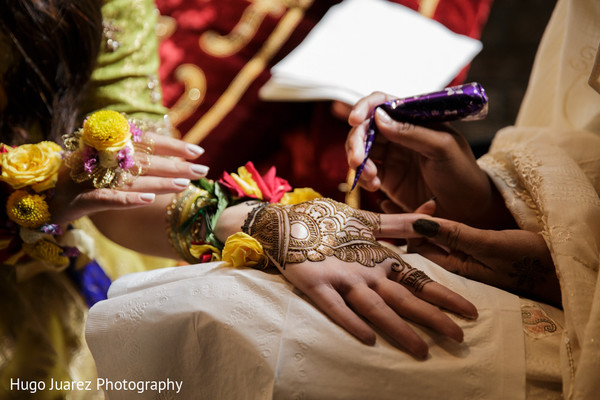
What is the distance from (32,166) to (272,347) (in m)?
0.42

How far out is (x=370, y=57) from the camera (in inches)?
48.9

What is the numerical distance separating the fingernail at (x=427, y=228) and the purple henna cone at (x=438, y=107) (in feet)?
0.31

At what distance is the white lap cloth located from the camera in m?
0.48

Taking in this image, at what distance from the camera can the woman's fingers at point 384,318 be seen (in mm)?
492

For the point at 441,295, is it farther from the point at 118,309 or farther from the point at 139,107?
the point at 139,107

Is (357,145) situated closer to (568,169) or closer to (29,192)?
(568,169)

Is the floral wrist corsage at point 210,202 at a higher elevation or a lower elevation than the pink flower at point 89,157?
lower

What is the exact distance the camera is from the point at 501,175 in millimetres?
699

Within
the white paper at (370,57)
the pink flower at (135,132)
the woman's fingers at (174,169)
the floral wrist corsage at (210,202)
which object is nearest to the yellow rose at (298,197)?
the floral wrist corsage at (210,202)

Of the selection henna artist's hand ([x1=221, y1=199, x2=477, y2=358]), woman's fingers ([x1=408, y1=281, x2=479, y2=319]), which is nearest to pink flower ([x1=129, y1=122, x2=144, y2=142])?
henna artist's hand ([x1=221, y1=199, x2=477, y2=358])

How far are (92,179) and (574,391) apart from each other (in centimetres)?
61

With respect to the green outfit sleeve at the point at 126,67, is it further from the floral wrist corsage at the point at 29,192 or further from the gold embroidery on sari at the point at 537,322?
the gold embroidery on sari at the point at 537,322

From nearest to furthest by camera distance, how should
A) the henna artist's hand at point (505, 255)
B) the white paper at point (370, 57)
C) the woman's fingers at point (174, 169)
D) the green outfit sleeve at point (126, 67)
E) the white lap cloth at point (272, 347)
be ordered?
the white lap cloth at point (272, 347)
the henna artist's hand at point (505, 255)
the woman's fingers at point (174, 169)
the green outfit sleeve at point (126, 67)
the white paper at point (370, 57)

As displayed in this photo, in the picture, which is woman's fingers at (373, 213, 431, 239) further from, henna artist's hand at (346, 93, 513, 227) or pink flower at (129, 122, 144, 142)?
pink flower at (129, 122, 144, 142)
